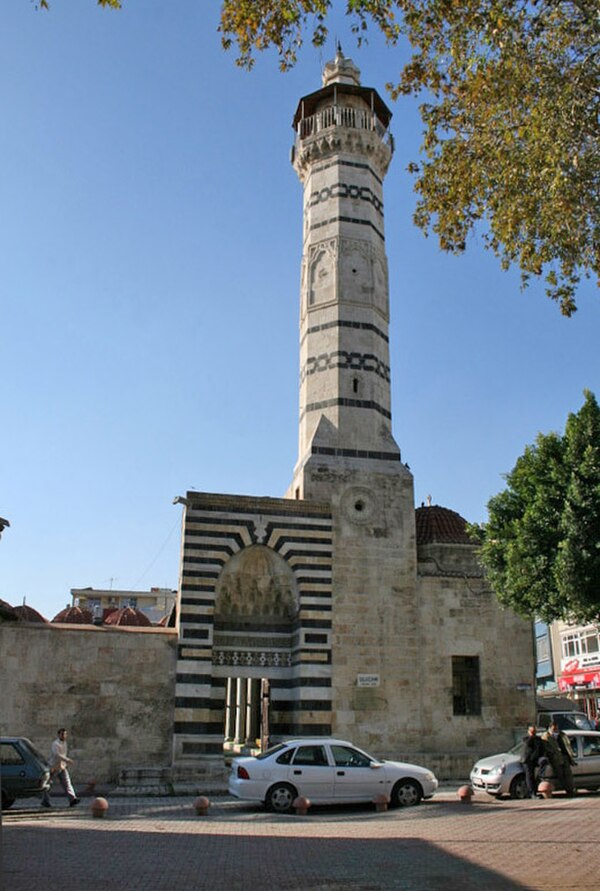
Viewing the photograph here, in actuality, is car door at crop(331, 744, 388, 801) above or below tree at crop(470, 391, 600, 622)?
below

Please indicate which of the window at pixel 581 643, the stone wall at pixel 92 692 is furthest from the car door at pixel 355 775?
the window at pixel 581 643

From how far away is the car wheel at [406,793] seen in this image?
14.5m

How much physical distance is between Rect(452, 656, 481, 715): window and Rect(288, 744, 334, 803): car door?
8523 mm

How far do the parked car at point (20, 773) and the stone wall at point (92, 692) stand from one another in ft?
14.0

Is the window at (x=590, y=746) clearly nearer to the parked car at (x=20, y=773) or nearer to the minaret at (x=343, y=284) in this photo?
the minaret at (x=343, y=284)

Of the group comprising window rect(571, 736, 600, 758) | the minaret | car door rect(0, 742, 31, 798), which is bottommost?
car door rect(0, 742, 31, 798)

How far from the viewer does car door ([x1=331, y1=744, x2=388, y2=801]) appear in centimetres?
1416

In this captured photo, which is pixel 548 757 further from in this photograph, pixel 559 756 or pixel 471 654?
pixel 471 654

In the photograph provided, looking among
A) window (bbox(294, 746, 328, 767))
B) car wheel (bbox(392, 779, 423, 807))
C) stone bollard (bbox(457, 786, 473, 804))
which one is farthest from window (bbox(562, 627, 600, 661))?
window (bbox(294, 746, 328, 767))

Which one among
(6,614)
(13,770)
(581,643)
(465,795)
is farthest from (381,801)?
(581,643)

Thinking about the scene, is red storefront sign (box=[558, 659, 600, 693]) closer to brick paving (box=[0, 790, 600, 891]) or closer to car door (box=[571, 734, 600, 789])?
car door (box=[571, 734, 600, 789])

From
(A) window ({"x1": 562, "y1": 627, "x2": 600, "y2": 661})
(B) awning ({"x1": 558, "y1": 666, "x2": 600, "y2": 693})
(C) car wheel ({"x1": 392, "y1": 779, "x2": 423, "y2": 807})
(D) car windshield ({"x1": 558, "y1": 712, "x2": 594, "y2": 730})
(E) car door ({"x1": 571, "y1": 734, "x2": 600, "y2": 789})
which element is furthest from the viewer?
(A) window ({"x1": 562, "y1": 627, "x2": 600, "y2": 661})

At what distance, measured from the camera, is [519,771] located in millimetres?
15445

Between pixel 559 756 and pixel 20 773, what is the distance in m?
10.1
